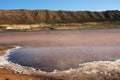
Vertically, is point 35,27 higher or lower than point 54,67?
higher

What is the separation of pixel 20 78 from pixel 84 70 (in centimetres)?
488

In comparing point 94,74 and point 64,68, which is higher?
point 64,68

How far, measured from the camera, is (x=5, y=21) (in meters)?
191

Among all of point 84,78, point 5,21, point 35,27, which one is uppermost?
point 5,21

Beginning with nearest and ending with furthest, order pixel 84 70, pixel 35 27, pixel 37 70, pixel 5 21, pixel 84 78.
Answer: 1. pixel 84 78
2. pixel 84 70
3. pixel 37 70
4. pixel 35 27
5. pixel 5 21

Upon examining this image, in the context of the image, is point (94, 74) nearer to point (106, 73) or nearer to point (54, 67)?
point (106, 73)

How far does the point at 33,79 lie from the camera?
17109 millimetres

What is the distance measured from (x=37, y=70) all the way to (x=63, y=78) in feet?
13.2

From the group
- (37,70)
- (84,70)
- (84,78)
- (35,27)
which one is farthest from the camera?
(35,27)

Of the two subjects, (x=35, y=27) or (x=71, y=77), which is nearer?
(x=71, y=77)

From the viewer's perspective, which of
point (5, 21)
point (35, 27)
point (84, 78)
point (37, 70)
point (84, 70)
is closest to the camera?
point (84, 78)

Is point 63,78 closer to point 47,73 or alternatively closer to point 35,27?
point 47,73

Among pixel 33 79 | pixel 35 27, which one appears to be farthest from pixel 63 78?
pixel 35 27

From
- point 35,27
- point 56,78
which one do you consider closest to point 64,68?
point 56,78
